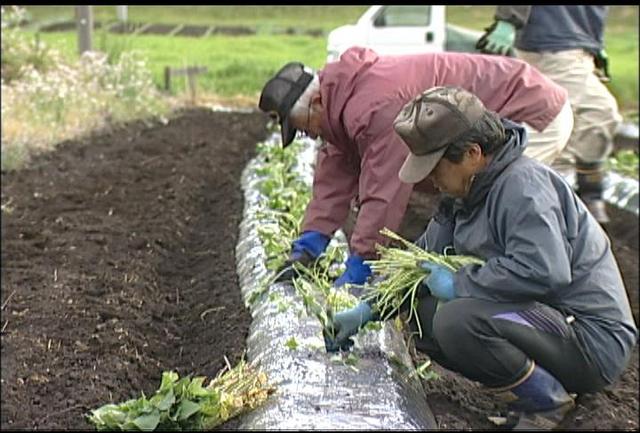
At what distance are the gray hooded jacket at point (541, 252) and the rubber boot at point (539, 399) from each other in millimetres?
144

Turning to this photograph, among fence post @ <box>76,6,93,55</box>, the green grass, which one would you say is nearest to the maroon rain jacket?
fence post @ <box>76,6,93,55</box>

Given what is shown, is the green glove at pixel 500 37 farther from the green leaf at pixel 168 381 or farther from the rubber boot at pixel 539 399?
the green leaf at pixel 168 381

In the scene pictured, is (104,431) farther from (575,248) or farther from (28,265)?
(28,265)

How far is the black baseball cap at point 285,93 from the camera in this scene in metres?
4.10

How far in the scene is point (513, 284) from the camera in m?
3.23

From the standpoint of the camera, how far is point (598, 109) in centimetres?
653

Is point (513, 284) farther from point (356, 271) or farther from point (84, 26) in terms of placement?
point (84, 26)

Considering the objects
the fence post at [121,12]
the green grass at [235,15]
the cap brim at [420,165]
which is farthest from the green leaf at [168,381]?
the green grass at [235,15]

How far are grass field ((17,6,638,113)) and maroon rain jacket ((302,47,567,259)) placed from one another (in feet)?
28.9

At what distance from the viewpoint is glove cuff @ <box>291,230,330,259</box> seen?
4.53 m

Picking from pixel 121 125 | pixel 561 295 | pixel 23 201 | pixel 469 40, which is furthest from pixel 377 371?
pixel 469 40

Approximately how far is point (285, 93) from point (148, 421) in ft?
4.84

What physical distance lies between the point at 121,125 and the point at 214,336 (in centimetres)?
632

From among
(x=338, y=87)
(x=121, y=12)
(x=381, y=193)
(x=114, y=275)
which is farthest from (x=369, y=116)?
(x=121, y=12)
